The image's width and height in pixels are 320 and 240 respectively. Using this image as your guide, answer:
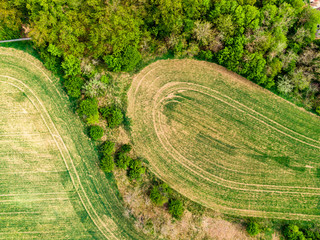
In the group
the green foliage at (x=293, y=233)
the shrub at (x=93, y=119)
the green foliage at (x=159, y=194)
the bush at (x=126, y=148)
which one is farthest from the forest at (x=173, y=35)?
the green foliage at (x=293, y=233)

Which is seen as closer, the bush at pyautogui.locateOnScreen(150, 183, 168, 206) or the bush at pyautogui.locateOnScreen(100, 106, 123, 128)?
the bush at pyautogui.locateOnScreen(150, 183, 168, 206)

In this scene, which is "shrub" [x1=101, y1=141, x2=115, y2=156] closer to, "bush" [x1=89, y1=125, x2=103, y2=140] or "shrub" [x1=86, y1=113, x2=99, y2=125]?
"bush" [x1=89, y1=125, x2=103, y2=140]

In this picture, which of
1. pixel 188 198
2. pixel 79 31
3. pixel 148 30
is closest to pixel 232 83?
pixel 148 30

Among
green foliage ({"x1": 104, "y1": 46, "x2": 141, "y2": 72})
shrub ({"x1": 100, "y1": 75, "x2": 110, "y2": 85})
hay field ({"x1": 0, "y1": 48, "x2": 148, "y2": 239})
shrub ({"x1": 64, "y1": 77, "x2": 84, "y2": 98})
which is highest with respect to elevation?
green foliage ({"x1": 104, "y1": 46, "x2": 141, "y2": 72})

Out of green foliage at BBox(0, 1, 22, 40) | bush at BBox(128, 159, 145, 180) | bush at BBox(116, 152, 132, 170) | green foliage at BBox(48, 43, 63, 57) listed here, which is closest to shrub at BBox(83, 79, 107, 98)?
green foliage at BBox(48, 43, 63, 57)

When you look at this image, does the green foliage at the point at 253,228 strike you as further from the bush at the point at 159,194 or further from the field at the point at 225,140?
the bush at the point at 159,194

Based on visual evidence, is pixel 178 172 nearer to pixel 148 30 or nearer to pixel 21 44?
pixel 148 30
